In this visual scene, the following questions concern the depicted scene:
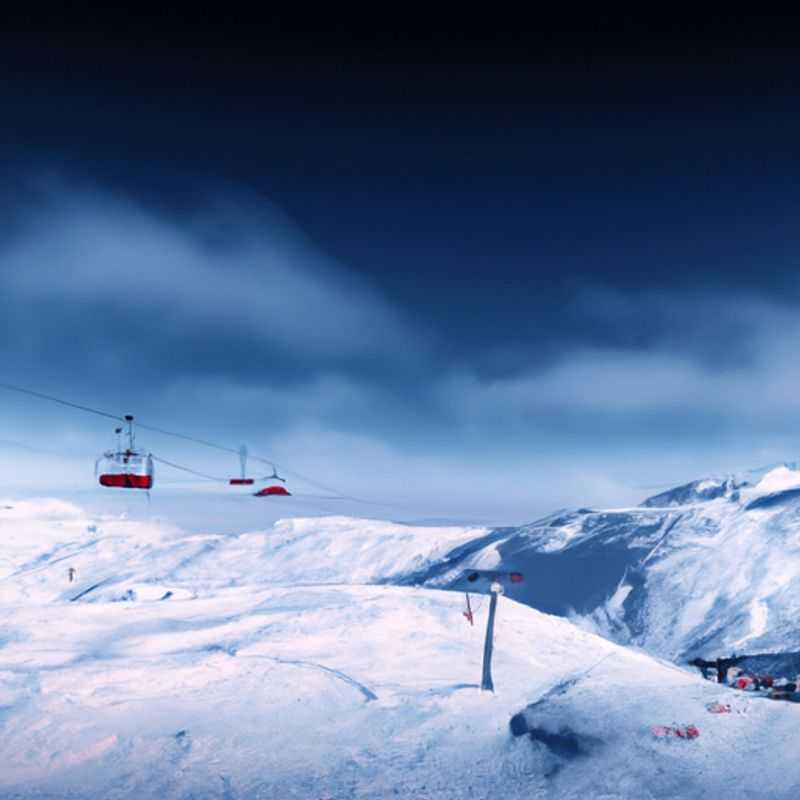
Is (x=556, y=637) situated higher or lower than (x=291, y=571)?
higher

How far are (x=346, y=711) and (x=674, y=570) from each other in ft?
299

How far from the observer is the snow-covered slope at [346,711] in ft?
43.0

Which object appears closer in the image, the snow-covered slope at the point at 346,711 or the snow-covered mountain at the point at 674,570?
the snow-covered slope at the point at 346,711

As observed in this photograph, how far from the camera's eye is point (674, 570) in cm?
9544

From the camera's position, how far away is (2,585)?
151m

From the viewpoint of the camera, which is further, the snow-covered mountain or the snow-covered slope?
the snow-covered mountain

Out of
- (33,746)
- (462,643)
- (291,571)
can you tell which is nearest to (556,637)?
(462,643)

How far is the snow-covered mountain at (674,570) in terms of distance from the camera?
7812 cm

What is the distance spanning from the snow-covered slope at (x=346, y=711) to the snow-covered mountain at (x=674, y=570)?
55387 mm

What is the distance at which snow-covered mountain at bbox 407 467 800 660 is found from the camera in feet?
256

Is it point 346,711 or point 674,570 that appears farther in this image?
point 674,570

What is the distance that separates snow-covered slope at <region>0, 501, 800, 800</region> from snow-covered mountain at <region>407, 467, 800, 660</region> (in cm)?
5539

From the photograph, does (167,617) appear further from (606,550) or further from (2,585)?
(2,585)

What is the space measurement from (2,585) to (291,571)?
7526 centimetres
